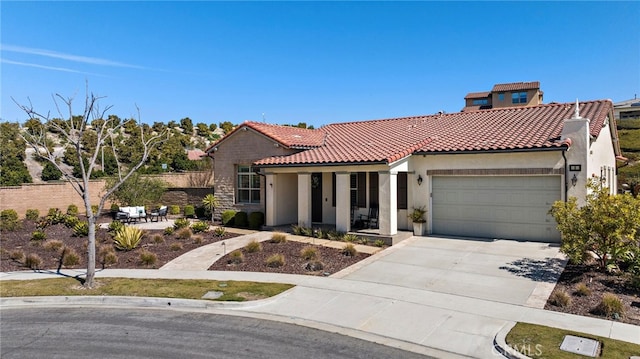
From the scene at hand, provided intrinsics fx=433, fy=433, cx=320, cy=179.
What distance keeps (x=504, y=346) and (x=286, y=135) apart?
1643cm

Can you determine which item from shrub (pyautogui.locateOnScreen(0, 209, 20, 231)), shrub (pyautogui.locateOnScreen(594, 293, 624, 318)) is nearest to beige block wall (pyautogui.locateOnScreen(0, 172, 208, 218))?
shrub (pyautogui.locateOnScreen(0, 209, 20, 231))

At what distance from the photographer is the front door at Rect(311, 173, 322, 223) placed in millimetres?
20109

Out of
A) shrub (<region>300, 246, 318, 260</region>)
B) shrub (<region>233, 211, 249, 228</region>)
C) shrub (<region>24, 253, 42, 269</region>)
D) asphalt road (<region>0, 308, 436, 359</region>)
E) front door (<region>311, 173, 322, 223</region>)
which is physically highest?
front door (<region>311, 173, 322, 223</region>)

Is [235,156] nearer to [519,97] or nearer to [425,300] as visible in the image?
[425,300]

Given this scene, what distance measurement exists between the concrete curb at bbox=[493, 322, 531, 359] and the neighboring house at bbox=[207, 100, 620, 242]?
8328 millimetres

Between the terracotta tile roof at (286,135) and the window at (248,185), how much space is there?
6.62 feet

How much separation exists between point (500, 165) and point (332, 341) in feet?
35.8

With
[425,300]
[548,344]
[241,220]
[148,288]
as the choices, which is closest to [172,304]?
[148,288]

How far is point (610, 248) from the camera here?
436 inches

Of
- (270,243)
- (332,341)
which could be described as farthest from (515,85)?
(332,341)

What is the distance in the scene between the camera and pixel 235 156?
2189cm

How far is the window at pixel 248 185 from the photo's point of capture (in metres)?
21.5

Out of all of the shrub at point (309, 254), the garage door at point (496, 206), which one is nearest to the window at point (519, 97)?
the garage door at point (496, 206)

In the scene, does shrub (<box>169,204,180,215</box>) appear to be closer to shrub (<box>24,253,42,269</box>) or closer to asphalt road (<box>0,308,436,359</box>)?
shrub (<box>24,253,42,269</box>)
